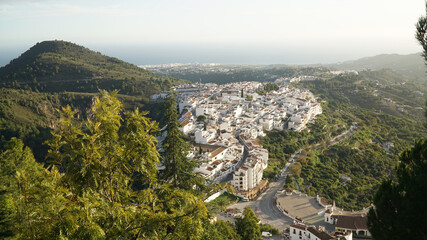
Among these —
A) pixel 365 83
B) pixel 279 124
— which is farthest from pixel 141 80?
pixel 365 83

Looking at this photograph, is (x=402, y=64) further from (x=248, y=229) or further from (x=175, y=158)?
(x=175, y=158)

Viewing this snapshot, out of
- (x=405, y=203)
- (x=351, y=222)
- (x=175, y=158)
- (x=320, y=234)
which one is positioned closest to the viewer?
(x=405, y=203)

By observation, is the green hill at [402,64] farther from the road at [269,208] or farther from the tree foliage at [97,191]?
the tree foliage at [97,191]

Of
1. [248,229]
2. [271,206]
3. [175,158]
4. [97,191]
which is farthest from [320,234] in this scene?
[97,191]

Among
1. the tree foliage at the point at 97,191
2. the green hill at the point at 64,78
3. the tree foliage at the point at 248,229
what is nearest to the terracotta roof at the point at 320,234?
the tree foliage at the point at 248,229

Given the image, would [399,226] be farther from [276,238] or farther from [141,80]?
[141,80]

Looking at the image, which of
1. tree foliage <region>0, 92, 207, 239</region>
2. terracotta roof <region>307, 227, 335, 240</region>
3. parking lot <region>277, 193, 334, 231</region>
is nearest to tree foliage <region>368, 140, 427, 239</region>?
tree foliage <region>0, 92, 207, 239</region>

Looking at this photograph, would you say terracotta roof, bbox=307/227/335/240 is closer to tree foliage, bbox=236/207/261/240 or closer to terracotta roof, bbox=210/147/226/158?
tree foliage, bbox=236/207/261/240

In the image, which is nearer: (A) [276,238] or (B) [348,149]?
(A) [276,238]
